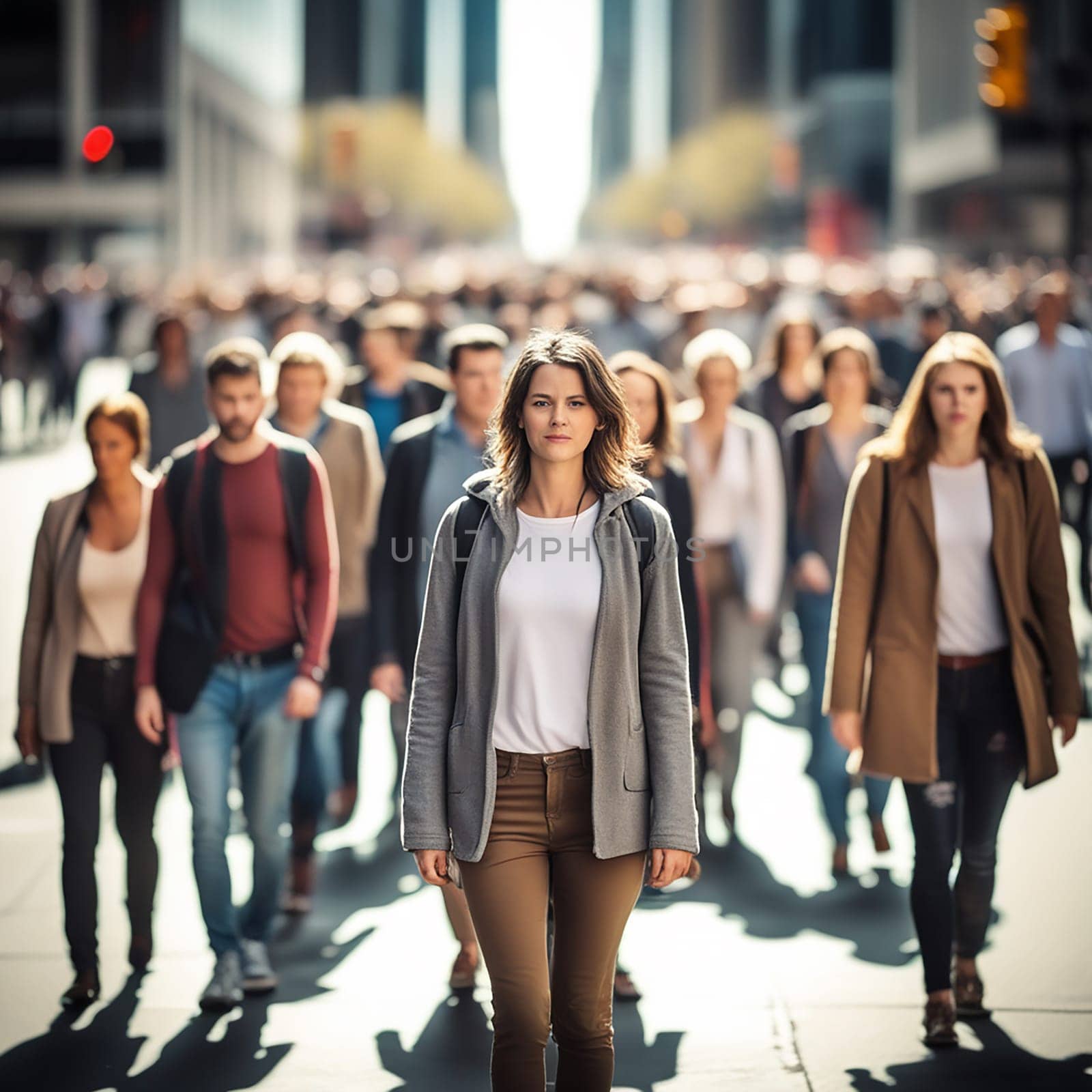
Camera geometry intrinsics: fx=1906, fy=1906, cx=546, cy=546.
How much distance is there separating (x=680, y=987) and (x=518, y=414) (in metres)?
2.60

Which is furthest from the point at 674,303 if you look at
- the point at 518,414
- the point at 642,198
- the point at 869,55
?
the point at 642,198

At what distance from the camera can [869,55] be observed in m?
114

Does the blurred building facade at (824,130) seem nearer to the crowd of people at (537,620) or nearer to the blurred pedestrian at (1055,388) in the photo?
the blurred pedestrian at (1055,388)

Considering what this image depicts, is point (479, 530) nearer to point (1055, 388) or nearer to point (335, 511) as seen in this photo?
point (335, 511)

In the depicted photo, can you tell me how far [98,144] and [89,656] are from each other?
836cm

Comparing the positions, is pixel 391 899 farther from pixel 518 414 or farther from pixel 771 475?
pixel 518 414

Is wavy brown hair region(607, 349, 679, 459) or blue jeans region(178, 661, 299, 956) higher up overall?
wavy brown hair region(607, 349, 679, 459)

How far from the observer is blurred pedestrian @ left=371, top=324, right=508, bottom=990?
644cm

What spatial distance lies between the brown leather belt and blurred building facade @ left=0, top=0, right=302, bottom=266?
70603mm

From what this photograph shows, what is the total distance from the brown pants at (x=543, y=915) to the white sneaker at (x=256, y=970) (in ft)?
6.91

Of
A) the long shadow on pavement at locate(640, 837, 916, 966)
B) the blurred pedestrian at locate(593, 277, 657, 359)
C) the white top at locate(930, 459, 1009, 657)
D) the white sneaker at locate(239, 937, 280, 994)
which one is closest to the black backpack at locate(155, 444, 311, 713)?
the white sneaker at locate(239, 937, 280, 994)

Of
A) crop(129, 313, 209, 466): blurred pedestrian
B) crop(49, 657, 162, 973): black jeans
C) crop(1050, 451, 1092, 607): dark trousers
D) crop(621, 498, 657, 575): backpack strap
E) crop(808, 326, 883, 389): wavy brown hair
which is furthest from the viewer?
crop(1050, 451, 1092, 607): dark trousers

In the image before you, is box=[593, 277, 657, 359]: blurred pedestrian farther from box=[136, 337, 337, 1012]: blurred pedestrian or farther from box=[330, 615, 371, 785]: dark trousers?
box=[136, 337, 337, 1012]: blurred pedestrian

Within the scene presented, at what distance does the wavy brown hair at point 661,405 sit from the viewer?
20.7 ft
